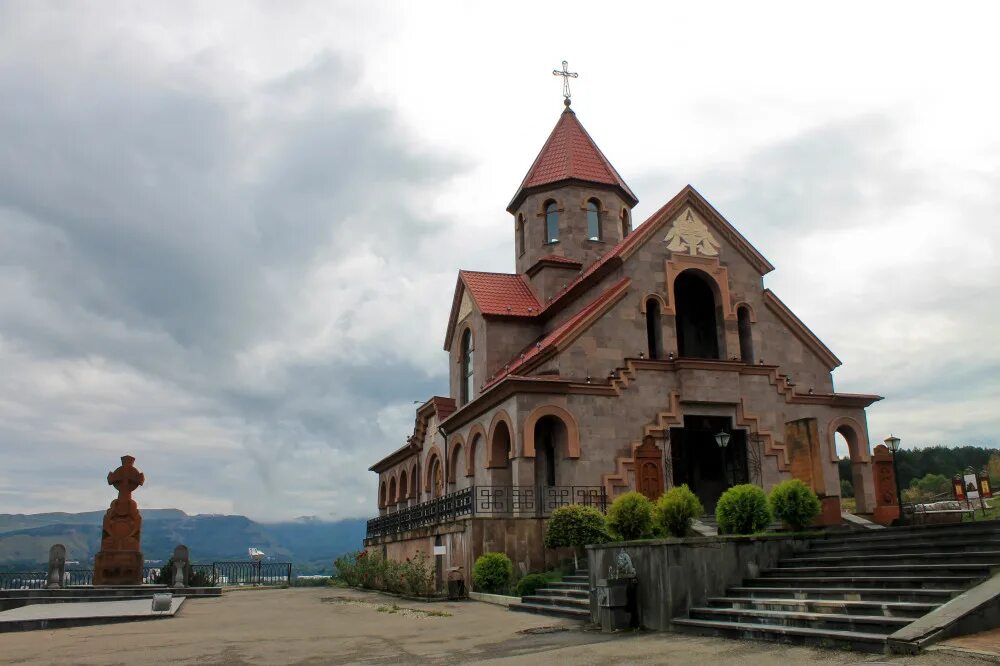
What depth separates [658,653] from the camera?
9664mm

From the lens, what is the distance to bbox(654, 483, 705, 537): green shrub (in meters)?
15.5

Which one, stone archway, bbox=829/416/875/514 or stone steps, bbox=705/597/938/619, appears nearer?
stone steps, bbox=705/597/938/619

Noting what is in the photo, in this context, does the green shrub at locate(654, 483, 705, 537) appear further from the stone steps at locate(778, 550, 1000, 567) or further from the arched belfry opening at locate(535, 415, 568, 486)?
the arched belfry opening at locate(535, 415, 568, 486)

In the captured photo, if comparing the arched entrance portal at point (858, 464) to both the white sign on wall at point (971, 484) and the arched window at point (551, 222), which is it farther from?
the arched window at point (551, 222)

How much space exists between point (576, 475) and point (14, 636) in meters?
13.9

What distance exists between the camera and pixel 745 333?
86.1ft

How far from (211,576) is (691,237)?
963 inches

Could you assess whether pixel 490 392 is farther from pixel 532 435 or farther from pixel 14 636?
pixel 14 636

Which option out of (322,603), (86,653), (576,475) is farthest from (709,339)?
(86,653)

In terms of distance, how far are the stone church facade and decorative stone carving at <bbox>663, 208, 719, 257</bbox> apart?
0.04m

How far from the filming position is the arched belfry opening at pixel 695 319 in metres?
28.0

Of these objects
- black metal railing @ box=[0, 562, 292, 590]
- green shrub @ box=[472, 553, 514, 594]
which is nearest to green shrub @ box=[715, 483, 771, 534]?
green shrub @ box=[472, 553, 514, 594]

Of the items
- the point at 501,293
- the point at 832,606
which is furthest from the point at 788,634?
the point at 501,293

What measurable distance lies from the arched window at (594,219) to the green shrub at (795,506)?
1815 centimetres
